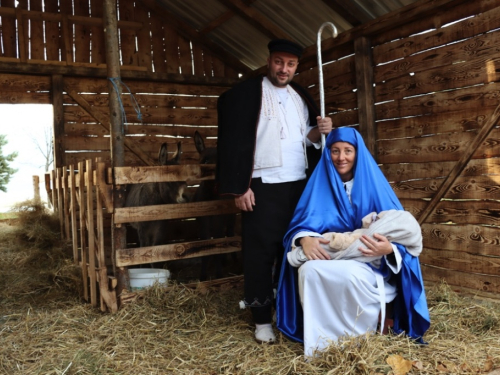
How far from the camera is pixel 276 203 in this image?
3.77 m

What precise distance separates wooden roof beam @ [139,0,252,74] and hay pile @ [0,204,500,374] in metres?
4.96

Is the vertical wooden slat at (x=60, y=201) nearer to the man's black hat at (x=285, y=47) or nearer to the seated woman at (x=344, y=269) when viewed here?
the man's black hat at (x=285, y=47)

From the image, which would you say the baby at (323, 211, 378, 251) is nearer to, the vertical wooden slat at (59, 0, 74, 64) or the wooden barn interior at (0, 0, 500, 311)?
the wooden barn interior at (0, 0, 500, 311)

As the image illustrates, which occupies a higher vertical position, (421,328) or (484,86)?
(484,86)

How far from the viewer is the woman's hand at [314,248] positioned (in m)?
3.14

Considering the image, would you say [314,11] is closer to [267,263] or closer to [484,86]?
[484,86]

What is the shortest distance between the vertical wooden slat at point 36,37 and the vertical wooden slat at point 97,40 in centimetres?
76

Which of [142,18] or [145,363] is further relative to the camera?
[142,18]

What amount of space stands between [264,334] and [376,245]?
1.22 meters

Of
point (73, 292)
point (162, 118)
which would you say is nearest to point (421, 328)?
point (73, 292)

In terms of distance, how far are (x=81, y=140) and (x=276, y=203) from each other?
4957mm

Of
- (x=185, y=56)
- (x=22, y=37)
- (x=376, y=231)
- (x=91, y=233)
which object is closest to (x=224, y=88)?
(x=185, y=56)

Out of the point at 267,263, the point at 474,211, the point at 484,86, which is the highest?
the point at 484,86

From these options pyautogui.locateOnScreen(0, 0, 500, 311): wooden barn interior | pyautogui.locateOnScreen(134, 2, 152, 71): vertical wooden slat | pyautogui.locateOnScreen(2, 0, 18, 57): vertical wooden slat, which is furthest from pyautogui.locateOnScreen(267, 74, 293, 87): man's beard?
pyautogui.locateOnScreen(2, 0, 18, 57): vertical wooden slat
